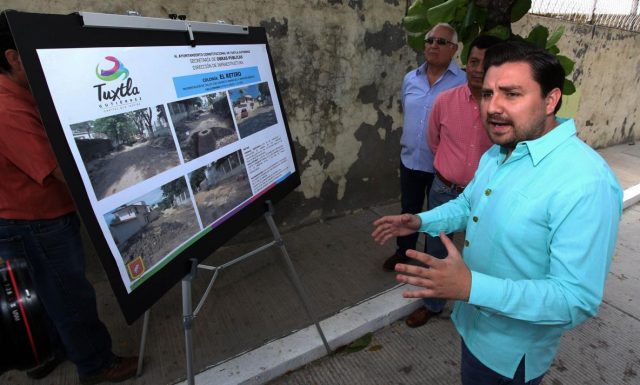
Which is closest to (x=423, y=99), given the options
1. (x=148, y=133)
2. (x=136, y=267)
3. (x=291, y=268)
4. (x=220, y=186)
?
(x=291, y=268)

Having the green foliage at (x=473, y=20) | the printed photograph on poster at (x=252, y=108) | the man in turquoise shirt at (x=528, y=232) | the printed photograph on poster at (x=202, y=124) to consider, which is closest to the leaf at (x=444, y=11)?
the green foliage at (x=473, y=20)

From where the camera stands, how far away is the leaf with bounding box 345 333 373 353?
2.46 meters

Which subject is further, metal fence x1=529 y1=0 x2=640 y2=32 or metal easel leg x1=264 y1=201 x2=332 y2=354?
metal fence x1=529 y1=0 x2=640 y2=32

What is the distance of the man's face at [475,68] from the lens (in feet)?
6.46

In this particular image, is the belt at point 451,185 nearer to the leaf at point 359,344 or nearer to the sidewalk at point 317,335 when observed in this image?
the sidewalk at point 317,335

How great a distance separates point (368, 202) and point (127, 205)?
334cm

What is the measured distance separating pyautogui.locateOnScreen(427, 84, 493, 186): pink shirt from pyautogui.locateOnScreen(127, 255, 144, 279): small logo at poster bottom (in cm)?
179

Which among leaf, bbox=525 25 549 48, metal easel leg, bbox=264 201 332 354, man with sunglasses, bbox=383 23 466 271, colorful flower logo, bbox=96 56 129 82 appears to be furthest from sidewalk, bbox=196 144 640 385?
leaf, bbox=525 25 549 48

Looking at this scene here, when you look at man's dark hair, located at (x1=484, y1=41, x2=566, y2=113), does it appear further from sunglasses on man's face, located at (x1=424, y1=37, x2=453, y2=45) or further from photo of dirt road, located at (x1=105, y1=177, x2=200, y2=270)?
sunglasses on man's face, located at (x1=424, y1=37, x2=453, y2=45)

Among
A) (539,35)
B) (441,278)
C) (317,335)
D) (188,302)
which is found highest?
(539,35)

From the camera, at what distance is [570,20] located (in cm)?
577

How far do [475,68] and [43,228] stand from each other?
95.8 inches

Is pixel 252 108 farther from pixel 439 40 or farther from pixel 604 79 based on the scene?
pixel 604 79

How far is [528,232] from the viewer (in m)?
1.12
